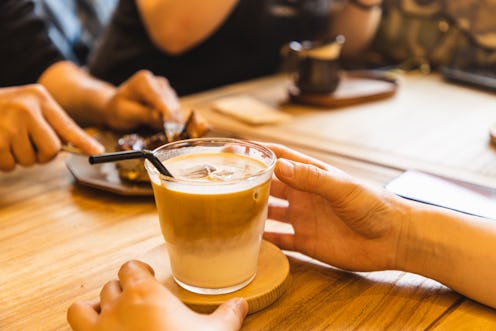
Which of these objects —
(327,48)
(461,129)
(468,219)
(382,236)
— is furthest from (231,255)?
(327,48)

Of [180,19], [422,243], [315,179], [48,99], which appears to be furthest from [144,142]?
[180,19]

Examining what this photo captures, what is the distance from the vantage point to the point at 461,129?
61.4 inches

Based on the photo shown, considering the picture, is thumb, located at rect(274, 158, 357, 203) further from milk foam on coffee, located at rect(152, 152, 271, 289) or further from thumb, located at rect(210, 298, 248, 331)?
thumb, located at rect(210, 298, 248, 331)

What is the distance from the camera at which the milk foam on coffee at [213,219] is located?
702 millimetres

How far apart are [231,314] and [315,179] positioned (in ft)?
0.75

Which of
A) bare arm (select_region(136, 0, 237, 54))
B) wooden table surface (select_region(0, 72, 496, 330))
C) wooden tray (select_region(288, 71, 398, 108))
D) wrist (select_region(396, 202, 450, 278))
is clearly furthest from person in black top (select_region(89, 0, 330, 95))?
wrist (select_region(396, 202, 450, 278))

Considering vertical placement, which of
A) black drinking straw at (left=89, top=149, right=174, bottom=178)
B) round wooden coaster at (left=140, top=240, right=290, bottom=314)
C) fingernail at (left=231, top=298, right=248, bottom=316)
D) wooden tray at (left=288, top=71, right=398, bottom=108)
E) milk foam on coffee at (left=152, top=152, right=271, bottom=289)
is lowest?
wooden tray at (left=288, top=71, right=398, bottom=108)

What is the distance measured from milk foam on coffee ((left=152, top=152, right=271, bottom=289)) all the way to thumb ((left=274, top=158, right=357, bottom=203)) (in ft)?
0.10

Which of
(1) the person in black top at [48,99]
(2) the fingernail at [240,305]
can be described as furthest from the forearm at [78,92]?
(2) the fingernail at [240,305]

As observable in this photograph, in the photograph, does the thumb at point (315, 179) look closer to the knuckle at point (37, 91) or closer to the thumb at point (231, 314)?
the thumb at point (231, 314)

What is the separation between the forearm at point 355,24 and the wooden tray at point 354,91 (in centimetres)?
→ 32

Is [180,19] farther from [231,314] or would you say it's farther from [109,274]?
[231,314]

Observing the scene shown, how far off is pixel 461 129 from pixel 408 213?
827 mm

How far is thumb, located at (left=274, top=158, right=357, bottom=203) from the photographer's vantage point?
79cm
